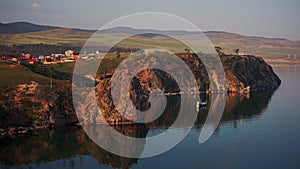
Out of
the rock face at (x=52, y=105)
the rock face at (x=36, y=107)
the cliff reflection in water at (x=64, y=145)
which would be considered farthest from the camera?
the rock face at (x=52, y=105)

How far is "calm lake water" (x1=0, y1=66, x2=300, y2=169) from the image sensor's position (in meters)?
50.2

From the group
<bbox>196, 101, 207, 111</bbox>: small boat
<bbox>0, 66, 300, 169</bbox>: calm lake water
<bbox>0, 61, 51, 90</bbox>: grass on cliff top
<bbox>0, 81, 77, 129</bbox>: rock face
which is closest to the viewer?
<bbox>0, 66, 300, 169</bbox>: calm lake water

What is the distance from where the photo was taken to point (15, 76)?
81438mm

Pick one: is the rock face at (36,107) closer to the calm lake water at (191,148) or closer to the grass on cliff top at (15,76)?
the grass on cliff top at (15,76)

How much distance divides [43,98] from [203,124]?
92.0 ft

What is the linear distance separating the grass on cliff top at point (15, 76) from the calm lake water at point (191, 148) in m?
14.4

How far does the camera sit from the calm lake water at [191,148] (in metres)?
50.2

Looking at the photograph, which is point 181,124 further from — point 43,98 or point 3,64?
point 3,64

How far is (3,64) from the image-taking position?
93500 mm

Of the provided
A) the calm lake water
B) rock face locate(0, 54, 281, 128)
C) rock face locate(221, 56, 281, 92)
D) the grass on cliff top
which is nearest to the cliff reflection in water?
the calm lake water

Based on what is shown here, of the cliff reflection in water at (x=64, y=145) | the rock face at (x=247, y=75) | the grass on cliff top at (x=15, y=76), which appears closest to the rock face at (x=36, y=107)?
the grass on cliff top at (x=15, y=76)

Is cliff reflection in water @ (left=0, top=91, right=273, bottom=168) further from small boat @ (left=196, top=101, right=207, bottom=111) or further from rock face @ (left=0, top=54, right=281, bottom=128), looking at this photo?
small boat @ (left=196, top=101, right=207, bottom=111)

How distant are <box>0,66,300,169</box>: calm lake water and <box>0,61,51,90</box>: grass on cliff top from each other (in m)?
14.4

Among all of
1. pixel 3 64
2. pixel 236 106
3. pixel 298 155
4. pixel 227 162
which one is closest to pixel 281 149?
pixel 298 155
